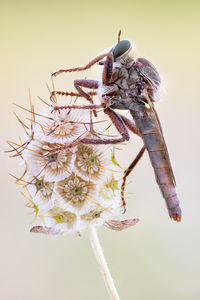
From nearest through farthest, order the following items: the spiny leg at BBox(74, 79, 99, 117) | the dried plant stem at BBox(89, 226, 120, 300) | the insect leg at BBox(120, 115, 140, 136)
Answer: the dried plant stem at BBox(89, 226, 120, 300)
the spiny leg at BBox(74, 79, 99, 117)
the insect leg at BBox(120, 115, 140, 136)

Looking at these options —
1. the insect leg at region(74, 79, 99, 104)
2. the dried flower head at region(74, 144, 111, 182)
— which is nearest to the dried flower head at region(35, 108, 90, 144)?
the dried flower head at region(74, 144, 111, 182)

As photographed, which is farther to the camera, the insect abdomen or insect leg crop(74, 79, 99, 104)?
insect leg crop(74, 79, 99, 104)

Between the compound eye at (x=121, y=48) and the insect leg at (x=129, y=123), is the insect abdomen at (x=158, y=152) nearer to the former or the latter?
the insect leg at (x=129, y=123)

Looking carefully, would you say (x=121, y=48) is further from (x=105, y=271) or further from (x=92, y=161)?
(x=105, y=271)

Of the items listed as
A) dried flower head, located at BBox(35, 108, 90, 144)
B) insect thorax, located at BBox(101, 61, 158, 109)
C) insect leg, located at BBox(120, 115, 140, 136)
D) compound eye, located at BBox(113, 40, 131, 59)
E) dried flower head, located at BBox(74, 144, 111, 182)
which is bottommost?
dried flower head, located at BBox(74, 144, 111, 182)

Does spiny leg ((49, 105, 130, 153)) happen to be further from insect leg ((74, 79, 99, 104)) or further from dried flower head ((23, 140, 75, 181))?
insect leg ((74, 79, 99, 104))

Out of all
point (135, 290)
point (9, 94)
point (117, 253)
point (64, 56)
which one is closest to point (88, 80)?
point (117, 253)

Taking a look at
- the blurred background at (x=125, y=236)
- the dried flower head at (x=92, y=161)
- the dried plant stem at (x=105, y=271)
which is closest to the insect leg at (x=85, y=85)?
the blurred background at (x=125, y=236)

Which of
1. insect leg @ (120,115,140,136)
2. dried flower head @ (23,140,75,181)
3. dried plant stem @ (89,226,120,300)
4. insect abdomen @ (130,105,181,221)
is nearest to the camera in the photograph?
dried plant stem @ (89,226,120,300)
